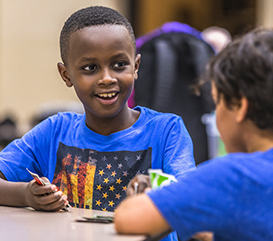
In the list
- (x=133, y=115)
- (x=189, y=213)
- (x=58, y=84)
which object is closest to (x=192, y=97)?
(x=133, y=115)

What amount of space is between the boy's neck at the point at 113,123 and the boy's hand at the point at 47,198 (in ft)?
1.30

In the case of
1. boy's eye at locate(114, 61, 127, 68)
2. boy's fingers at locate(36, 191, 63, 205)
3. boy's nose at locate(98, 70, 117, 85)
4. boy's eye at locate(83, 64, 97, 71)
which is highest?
boy's eye at locate(114, 61, 127, 68)

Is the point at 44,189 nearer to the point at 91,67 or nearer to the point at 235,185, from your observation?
the point at 91,67

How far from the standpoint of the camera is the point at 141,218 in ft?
3.52

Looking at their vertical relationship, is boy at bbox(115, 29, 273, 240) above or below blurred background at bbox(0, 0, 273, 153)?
below

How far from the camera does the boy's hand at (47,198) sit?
1.56 meters

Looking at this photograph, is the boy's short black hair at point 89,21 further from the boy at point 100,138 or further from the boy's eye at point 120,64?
the boy's eye at point 120,64

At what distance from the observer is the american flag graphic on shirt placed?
1.75 m

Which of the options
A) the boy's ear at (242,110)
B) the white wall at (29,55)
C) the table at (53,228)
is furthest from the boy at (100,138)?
the white wall at (29,55)

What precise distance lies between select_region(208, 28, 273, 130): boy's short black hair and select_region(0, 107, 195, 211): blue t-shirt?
1.65 ft

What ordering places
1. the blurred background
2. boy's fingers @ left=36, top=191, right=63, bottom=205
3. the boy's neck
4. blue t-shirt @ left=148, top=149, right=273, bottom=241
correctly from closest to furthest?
blue t-shirt @ left=148, top=149, right=273, bottom=241 < boy's fingers @ left=36, top=191, right=63, bottom=205 < the boy's neck < the blurred background

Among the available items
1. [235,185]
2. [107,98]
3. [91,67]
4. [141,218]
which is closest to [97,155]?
[107,98]

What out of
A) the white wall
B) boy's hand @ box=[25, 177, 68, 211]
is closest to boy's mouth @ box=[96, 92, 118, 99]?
boy's hand @ box=[25, 177, 68, 211]

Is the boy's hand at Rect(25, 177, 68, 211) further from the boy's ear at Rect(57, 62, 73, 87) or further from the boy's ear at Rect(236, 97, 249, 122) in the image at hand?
the boy's ear at Rect(236, 97, 249, 122)
